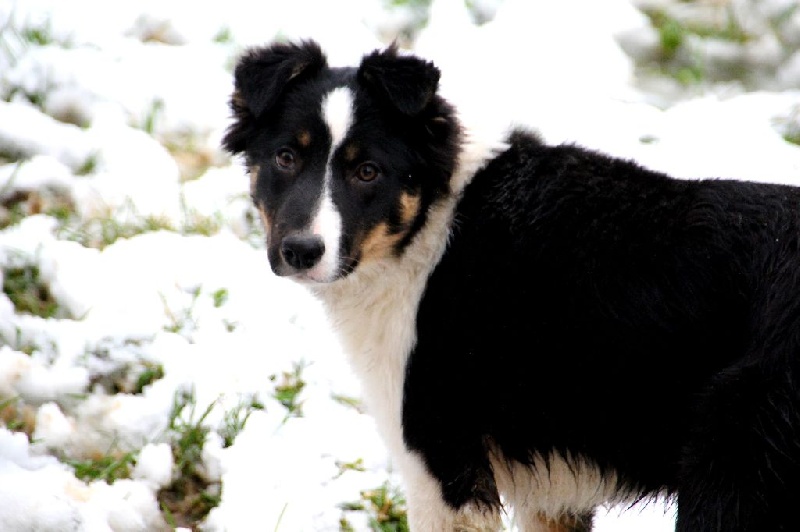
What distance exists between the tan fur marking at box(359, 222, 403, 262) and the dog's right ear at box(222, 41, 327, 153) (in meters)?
0.59

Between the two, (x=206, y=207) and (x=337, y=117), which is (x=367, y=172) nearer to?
(x=337, y=117)

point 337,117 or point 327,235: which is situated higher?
point 337,117

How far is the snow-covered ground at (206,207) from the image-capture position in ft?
12.8

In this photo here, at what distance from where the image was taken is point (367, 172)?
338 cm

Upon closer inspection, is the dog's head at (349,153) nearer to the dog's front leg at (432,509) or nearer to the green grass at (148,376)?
the dog's front leg at (432,509)

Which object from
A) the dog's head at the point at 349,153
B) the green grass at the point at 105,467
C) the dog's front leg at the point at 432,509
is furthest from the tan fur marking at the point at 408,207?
the green grass at the point at 105,467

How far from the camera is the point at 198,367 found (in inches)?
172

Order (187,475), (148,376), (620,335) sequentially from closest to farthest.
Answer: (620,335) < (187,475) < (148,376)

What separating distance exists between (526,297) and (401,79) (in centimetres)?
86

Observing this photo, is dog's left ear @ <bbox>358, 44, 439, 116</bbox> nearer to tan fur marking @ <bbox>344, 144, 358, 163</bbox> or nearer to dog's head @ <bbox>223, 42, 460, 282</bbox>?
dog's head @ <bbox>223, 42, 460, 282</bbox>

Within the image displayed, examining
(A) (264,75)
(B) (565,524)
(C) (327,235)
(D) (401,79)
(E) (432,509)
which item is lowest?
(B) (565,524)

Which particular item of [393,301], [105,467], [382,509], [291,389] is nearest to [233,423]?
[291,389]

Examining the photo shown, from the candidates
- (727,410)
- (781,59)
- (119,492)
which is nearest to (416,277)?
(727,410)

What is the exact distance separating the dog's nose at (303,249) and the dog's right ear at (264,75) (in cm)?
55
